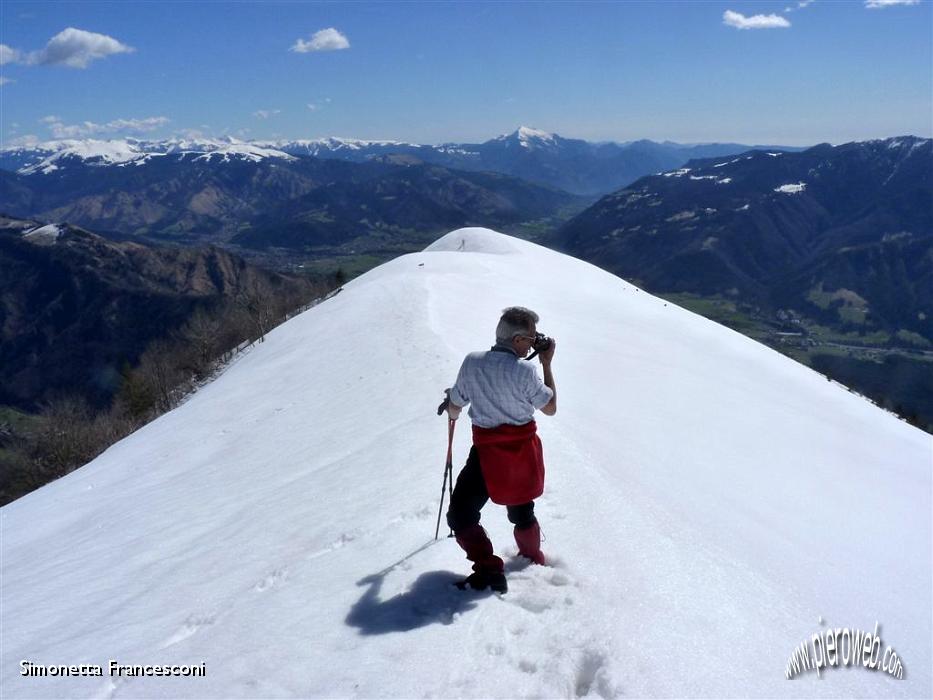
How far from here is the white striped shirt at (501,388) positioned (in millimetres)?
5852

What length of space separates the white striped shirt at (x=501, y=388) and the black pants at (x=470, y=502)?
0.54m

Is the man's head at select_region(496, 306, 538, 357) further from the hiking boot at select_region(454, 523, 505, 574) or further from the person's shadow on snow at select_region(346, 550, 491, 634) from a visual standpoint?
the person's shadow on snow at select_region(346, 550, 491, 634)

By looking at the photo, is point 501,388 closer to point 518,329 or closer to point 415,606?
point 518,329

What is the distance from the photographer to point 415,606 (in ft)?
19.9


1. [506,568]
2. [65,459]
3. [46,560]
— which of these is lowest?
[65,459]

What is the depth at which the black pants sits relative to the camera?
6.16 m

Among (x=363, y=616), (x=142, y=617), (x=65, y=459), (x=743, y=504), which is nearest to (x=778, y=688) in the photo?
(x=363, y=616)

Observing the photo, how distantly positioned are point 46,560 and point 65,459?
38.2 meters

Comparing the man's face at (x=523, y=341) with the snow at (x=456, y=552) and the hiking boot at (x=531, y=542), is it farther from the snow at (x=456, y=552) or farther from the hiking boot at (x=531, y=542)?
the snow at (x=456, y=552)

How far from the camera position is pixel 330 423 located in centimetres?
1515

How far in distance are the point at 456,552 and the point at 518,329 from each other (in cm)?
303

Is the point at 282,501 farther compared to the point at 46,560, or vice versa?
the point at 46,560

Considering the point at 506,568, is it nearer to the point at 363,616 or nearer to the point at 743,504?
the point at 363,616

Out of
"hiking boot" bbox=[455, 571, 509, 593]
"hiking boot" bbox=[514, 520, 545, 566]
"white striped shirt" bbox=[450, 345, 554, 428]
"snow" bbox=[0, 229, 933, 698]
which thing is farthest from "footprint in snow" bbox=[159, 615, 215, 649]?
"white striped shirt" bbox=[450, 345, 554, 428]
